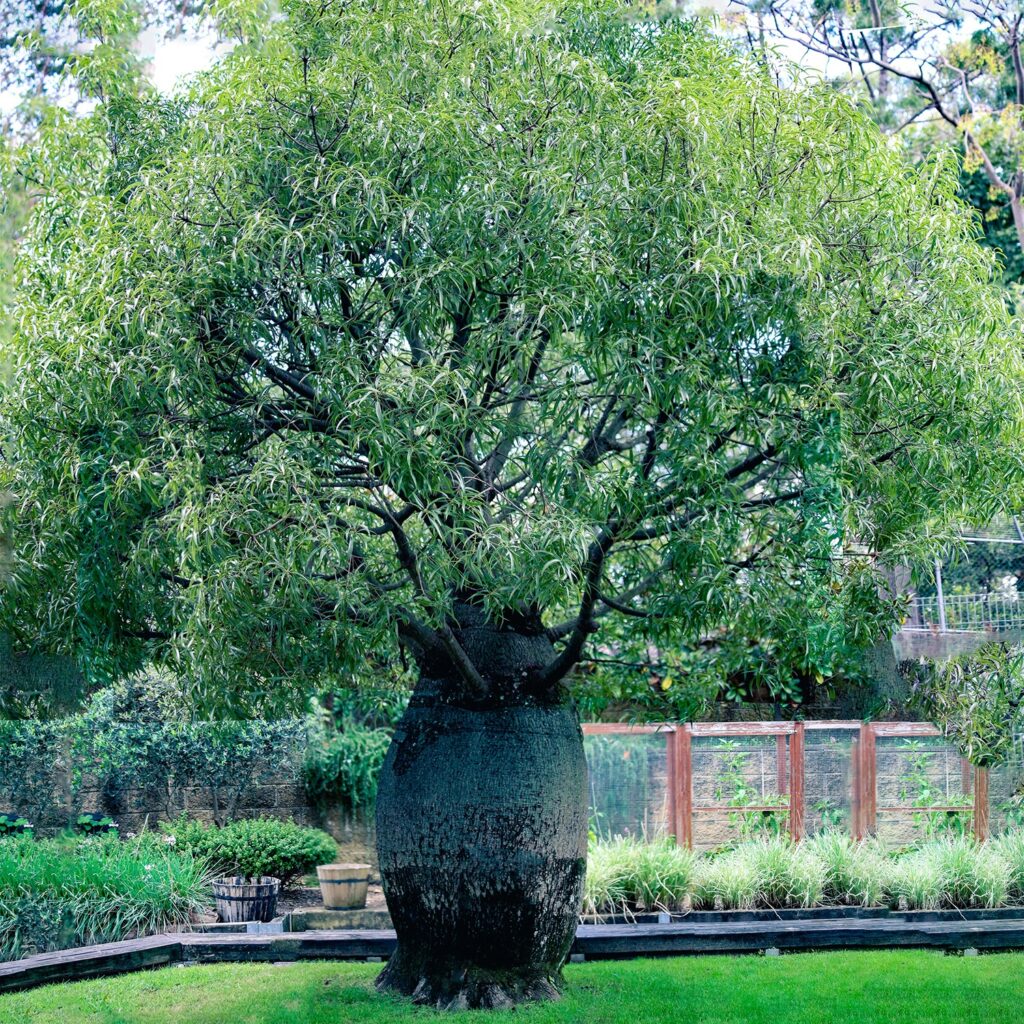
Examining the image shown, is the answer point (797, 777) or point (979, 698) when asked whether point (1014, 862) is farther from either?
point (797, 777)

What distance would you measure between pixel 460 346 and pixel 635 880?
524 cm

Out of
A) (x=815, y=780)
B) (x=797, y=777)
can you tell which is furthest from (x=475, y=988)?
(x=815, y=780)

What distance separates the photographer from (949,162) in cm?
723

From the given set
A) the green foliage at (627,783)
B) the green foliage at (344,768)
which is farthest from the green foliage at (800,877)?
the green foliage at (344,768)

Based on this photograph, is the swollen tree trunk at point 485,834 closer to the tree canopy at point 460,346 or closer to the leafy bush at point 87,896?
the tree canopy at point 460,346

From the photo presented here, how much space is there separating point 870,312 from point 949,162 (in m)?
1.43

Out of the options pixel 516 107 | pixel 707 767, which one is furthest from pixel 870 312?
pixel 707 767

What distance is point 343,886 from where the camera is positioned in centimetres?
998

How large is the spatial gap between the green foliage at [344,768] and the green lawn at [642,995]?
16.9 feet

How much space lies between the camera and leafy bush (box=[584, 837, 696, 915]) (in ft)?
31.2

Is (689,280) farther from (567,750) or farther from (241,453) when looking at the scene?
(567,750)

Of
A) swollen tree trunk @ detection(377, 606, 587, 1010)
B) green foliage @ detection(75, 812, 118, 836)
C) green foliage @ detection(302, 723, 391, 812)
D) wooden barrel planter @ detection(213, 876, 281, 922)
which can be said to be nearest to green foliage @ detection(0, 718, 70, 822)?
green foliage @ detection(75, 812, 118, 836)

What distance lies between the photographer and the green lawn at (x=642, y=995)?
23.0 feet

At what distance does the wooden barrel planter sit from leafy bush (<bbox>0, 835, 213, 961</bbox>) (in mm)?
275
